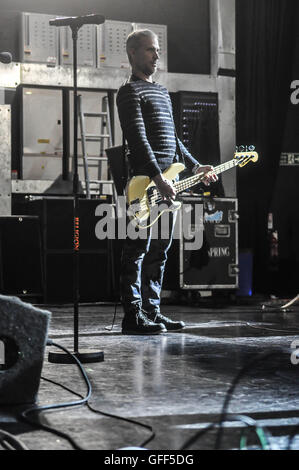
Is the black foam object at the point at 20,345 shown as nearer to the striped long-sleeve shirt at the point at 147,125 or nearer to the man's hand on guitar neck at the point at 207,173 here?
the striped long-sleeve shirt at the point at 147,125

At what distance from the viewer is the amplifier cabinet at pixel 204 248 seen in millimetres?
6492

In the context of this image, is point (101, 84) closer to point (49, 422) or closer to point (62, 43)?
point (62, 43)

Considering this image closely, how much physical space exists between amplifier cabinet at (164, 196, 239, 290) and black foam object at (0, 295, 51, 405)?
14.3 feet

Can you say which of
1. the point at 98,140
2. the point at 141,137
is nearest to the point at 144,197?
the point at 141,137

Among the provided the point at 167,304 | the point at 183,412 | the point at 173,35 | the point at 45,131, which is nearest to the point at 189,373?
the point at 183,412

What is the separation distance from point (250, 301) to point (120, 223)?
1365 millimetres

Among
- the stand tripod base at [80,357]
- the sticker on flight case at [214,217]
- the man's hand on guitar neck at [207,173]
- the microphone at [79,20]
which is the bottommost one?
the stand tripod base at [80,357]

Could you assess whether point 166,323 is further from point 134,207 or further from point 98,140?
point 98,140

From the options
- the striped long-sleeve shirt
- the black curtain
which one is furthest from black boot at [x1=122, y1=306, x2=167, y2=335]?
the black curtain

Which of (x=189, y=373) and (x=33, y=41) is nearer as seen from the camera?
(x=189, y=373)

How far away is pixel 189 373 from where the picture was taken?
8.91 ft

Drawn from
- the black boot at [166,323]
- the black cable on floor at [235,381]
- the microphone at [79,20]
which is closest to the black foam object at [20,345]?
the black cable on floor at [235,381]

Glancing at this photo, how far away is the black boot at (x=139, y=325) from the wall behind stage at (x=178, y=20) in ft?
14.4

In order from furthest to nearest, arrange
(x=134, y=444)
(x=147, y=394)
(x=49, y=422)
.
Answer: (x=147, y=394), (x=49, y=422), (x=134, y=444)
